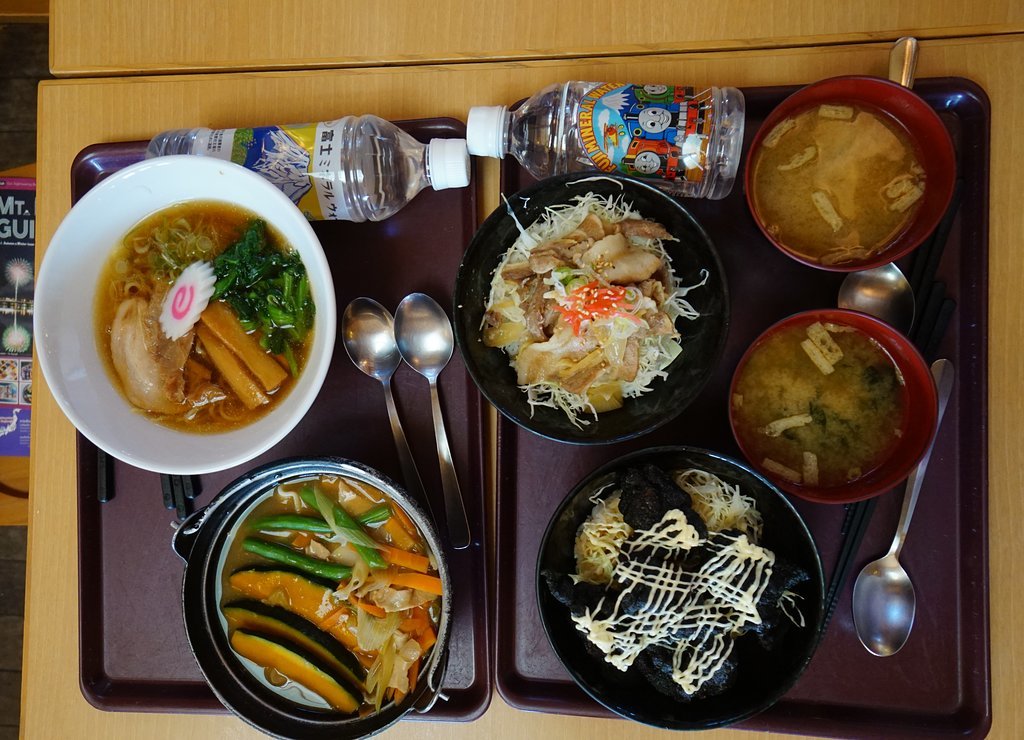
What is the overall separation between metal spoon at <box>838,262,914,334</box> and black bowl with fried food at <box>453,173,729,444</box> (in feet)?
1.23

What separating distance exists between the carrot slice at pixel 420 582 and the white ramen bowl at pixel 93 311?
0.44 meters

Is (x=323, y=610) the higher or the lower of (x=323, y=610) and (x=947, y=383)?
the lower

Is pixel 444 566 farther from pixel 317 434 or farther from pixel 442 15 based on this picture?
pixel 442 15

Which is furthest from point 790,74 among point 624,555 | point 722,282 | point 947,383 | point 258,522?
point 258,522

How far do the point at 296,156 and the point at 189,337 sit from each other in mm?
492

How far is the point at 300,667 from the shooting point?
155 centimetres

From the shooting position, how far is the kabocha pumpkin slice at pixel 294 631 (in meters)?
1.57

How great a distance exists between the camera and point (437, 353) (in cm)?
166

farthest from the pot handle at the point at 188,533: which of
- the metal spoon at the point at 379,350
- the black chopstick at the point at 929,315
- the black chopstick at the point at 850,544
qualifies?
the black chopstick at the point at 929,315

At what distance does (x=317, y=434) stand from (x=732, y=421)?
100cm

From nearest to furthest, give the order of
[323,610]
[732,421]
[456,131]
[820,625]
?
1. [820,625]
2. [732,421]
3. [323,610]
4. [456,131]

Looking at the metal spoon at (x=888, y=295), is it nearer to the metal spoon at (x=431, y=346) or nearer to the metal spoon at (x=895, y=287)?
→ the metal spoon at (x=895, y=287)

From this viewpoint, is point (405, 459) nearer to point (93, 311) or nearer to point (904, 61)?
point (93, 311)

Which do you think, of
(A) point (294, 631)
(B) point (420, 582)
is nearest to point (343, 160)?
(B) point (420, 582)
